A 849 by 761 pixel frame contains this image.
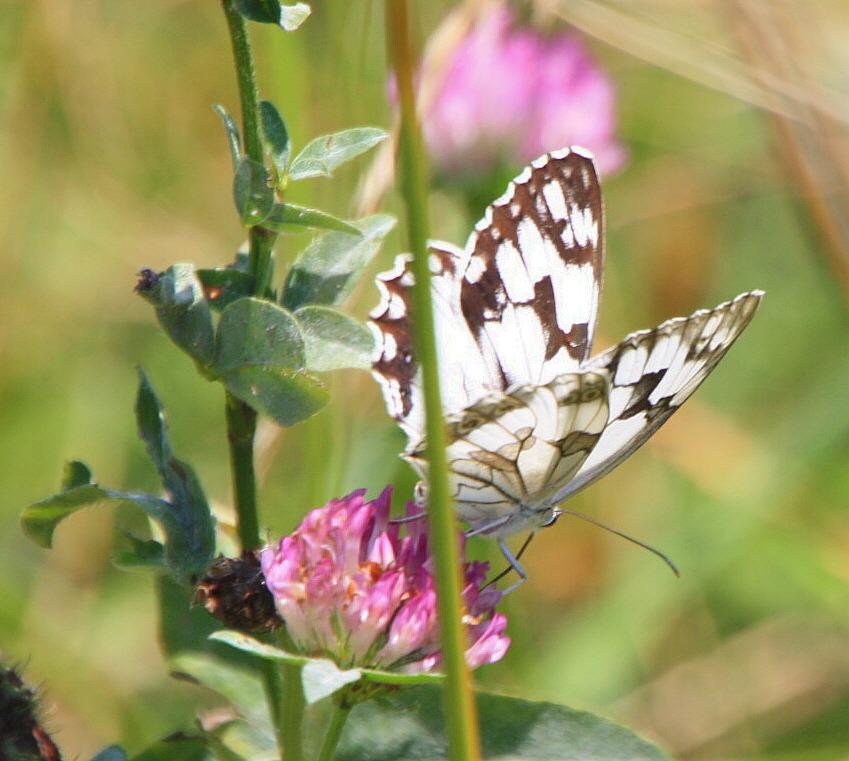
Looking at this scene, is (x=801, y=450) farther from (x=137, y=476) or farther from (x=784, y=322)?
(x=137, y=476)

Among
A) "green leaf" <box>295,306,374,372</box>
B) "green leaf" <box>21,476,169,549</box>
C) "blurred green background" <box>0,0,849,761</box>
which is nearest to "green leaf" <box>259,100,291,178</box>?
"green leaf" <box>295,306,374,372</box>

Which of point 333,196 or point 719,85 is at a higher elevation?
point 719,85

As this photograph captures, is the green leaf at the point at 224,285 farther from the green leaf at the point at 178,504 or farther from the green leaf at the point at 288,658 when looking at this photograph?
the green leaf at the point at 288,658

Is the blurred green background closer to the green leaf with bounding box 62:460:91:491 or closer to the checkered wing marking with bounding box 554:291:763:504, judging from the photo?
the checkered wing marking with bounding box 554:291:763:504

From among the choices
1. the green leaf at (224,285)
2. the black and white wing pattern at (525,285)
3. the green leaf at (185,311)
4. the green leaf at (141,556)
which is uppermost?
the black and white wing pattern at (525,285)

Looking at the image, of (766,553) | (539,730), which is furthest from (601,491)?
(539,730)

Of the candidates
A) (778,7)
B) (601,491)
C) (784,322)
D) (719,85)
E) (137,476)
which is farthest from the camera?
(784,322)

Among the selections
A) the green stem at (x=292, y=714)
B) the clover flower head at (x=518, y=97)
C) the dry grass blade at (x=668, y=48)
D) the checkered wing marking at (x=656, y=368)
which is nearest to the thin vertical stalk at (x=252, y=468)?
the green stem at (x=292, y=714)
